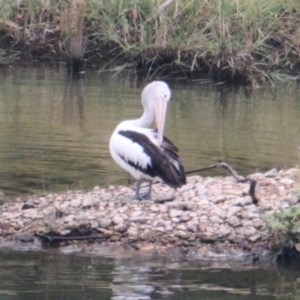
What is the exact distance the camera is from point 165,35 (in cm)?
1736

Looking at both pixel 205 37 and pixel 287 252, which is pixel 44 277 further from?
pixel 205 37

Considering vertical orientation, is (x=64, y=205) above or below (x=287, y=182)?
below

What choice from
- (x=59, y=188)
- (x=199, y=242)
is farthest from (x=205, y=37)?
(x=199, y=242)

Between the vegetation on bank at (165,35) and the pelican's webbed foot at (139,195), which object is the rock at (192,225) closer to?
the pelican's webbed foot at (139,195)

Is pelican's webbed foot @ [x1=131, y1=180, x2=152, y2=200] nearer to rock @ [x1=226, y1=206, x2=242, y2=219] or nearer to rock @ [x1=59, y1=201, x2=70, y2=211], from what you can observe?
rock @ [x1=59, y1=201, x2=70, y2=211]

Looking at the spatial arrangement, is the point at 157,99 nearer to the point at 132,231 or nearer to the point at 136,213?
the point at 136,213

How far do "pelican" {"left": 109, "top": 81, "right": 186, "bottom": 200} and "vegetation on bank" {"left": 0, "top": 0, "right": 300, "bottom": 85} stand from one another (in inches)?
335

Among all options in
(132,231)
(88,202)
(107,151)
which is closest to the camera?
(132,231)

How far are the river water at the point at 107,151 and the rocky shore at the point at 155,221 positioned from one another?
1.01 feet

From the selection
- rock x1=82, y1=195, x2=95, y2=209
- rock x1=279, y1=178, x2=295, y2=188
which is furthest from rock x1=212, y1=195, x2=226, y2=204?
rock x1=82, y1=195, x2=95, y2=209

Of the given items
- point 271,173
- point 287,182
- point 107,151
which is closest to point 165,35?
point 107,151

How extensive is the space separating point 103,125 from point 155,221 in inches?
193

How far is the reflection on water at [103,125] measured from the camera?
9.83m

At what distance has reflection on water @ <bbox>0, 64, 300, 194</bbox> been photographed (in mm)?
9828
